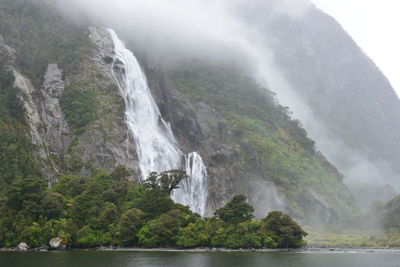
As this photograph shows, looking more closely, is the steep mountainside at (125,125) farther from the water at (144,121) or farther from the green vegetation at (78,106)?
the water at (144,121)

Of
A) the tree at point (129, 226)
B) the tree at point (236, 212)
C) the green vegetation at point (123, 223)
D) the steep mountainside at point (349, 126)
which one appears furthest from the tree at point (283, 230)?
the steep mountainside at point (349, 126)

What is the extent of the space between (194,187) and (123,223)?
106 ft

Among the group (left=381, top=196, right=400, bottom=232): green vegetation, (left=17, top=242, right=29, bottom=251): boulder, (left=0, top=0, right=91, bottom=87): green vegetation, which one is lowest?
(left=17, top=242, right=29, bottom=251): boulder

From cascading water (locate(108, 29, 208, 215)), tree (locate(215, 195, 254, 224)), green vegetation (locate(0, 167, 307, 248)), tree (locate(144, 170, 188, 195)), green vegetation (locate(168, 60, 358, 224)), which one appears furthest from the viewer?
green vegetation (locate(168, 60, 358, 224))

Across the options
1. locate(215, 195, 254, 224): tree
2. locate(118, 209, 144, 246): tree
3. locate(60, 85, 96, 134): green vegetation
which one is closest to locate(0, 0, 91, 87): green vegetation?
locate(60, 85, 96, 134): green vegetation

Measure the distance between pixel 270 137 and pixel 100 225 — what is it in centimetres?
6087

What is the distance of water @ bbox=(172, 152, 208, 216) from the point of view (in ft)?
267

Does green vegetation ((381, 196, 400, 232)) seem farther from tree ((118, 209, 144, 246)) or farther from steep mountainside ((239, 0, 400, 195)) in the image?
steep mountainside ((239, 0, 400, 195))

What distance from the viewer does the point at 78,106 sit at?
8331cm

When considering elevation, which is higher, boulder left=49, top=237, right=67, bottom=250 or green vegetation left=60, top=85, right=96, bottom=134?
green vegetation left=60, top=85, right=96, bottom=134

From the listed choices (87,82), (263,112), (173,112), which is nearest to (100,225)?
(87,82)

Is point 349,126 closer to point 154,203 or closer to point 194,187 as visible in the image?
point 194,187

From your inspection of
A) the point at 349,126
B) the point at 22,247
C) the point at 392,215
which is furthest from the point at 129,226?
the point at 349,126

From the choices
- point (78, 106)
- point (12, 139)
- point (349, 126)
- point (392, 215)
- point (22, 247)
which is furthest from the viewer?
point (349, 126)
